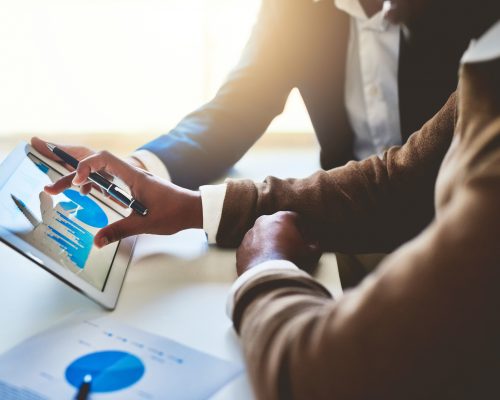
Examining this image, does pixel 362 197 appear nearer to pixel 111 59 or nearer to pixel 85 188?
pixel 85 188

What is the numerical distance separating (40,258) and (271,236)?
0.30 m

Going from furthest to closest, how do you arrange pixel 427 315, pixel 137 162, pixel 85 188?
pixel 137 162, pixel 85 188, pixel 427 315

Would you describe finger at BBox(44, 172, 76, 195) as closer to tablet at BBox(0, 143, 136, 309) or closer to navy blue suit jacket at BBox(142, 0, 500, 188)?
tablet at BBox(0, 143, 136, 309)

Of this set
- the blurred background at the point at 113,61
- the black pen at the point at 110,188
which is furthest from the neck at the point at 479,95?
the blurred background at the point at 113,61

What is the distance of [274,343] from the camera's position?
0.48m

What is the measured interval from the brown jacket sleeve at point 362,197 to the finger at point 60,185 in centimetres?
24

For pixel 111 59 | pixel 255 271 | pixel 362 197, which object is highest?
pixel 111 59

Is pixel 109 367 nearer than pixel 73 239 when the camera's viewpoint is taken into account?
Yes

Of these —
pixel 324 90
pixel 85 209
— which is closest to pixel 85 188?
pixel 85 209

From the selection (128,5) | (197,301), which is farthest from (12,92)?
(197,301)

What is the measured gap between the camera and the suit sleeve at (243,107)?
112 centimetres

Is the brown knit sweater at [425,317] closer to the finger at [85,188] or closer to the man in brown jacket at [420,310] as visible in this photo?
the man in brown jacket at [420,310]

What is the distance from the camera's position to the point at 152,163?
3.40 ft

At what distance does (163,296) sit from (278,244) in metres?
0.17
